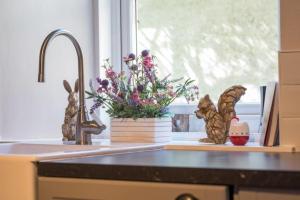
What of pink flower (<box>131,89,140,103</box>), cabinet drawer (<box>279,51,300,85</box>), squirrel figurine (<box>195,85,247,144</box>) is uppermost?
cabinet drawer (<box>279,51,300,85</box>)

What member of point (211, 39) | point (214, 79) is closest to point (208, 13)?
point (211, 39)

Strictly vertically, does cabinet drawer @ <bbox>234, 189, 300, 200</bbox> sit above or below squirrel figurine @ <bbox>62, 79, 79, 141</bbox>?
below

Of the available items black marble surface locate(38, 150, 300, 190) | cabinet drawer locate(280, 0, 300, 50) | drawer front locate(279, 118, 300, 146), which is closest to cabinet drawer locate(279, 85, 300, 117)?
drawer front locate(279, 118, 300, 146)

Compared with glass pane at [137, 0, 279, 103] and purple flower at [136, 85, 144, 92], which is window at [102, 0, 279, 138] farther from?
purple flower at [136, 85, 144, 92]

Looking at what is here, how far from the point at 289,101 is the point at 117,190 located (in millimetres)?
661

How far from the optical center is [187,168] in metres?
1.16

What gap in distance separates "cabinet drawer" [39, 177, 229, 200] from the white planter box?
0.70 meters

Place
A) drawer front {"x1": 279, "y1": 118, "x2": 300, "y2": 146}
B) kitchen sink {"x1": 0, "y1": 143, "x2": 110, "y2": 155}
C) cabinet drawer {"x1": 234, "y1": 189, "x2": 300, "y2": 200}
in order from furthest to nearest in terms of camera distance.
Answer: kitchen sink {"x1": 0, "y1": 143, "x2": 110, "y2": 155}, drawer front {"x1": 279, "y1": 118, "x2": 300, "y2": 146}, cabinet drawer {"x1": 234, "y1": 189, "x2": 300, "y2": 200}

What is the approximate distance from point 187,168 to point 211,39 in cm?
120

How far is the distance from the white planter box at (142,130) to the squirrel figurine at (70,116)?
0.16m

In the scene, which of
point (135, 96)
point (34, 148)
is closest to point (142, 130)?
point (135, 96)

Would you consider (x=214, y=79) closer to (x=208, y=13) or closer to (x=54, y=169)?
(x=208, y=13)

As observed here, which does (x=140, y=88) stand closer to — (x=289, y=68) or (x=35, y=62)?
(x=35, y=62)

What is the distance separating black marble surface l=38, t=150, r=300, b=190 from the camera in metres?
1.08
